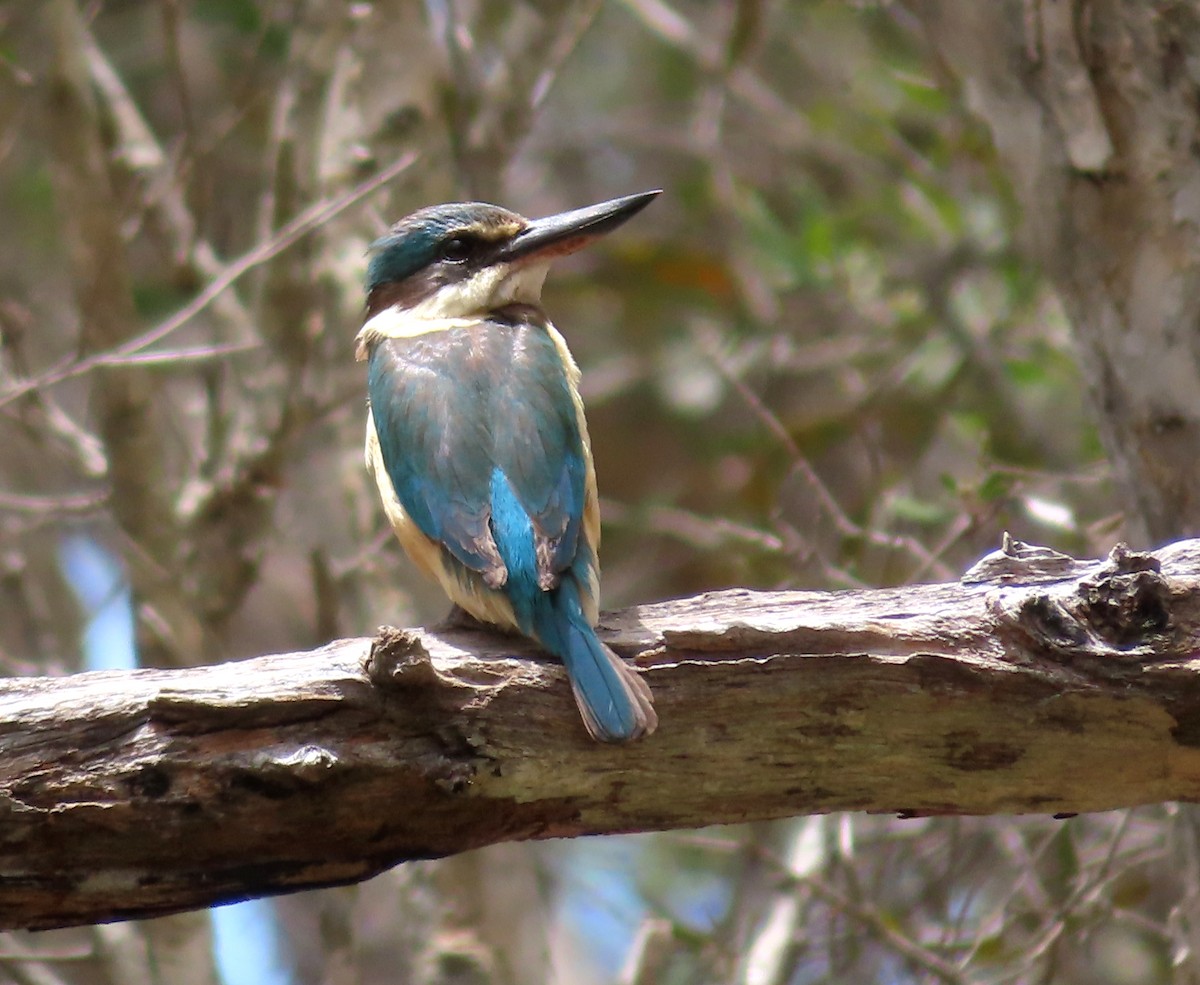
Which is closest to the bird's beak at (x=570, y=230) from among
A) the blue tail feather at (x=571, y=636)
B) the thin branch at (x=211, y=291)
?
the thin branch at (x=211, y=291)

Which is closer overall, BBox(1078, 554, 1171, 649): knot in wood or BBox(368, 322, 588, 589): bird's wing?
BBox(1078, 554, 1171, 649): knot in wood

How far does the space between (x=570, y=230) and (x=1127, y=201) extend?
1.43 m

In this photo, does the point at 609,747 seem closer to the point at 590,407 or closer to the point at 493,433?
the point at 493,433

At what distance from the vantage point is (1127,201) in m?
4.02

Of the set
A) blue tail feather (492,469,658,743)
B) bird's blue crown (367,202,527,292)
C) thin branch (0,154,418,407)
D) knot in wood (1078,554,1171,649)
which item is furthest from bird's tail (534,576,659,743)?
thin branch (0,154,418,407)

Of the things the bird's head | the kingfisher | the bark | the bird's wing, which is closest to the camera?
the kingfisher

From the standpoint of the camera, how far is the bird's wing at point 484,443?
3492 mm

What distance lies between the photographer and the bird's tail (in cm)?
265

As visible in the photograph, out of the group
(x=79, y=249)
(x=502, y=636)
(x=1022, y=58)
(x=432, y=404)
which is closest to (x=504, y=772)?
(x=502, y=636)

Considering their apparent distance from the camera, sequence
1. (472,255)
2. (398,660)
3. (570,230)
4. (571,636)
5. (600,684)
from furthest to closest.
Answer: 1. (472,255)
2. (570,230)
3. (571,636)
4. (600,684)
5. (398,660)

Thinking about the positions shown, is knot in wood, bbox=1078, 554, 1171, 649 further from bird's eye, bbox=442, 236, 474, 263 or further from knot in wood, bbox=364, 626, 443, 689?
bird's eye, bbox=442, 236, 474, 263

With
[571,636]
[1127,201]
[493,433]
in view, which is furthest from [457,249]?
[571,636]

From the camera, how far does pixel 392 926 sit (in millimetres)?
5730

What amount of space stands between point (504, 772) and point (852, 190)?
5.58 m
